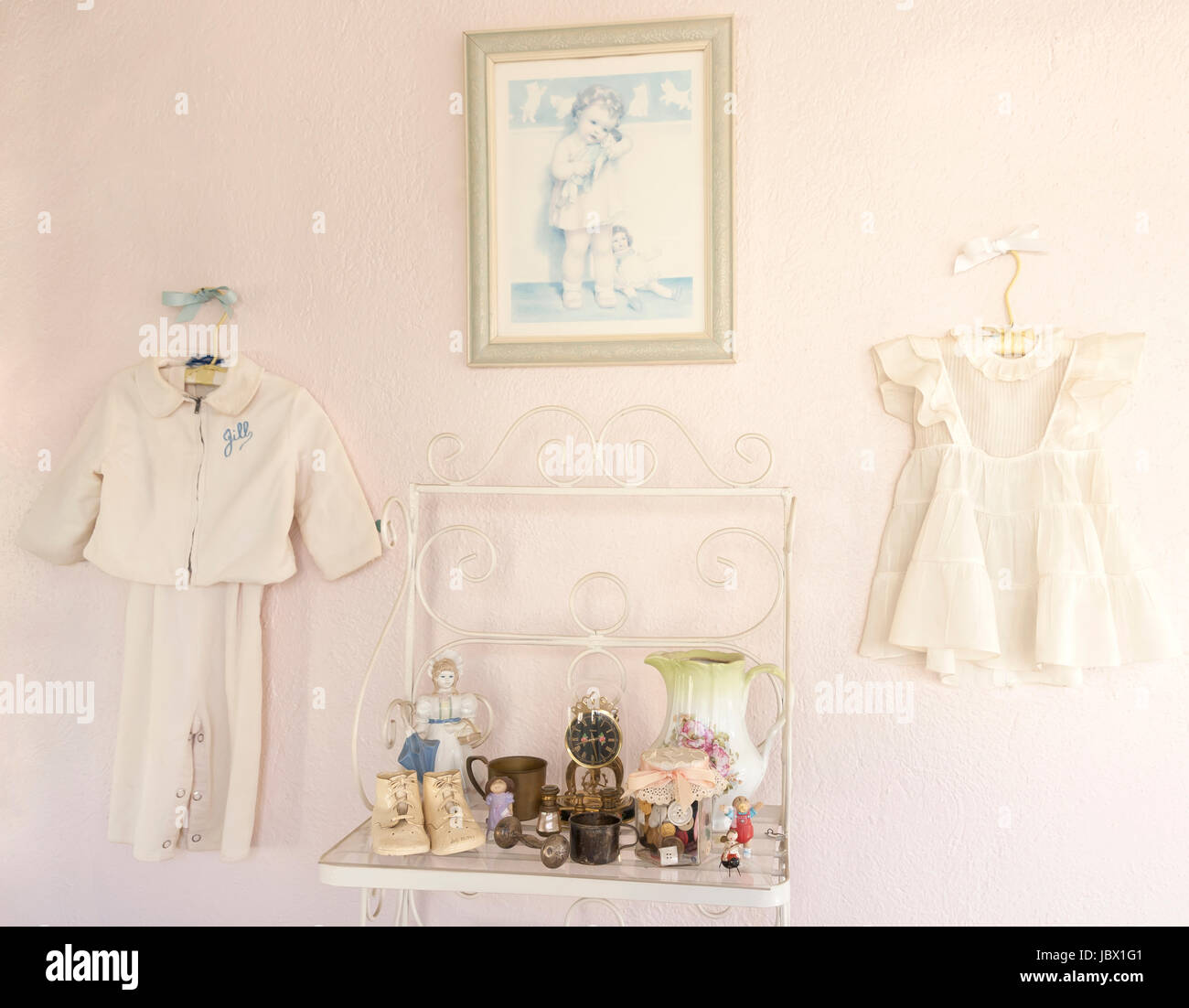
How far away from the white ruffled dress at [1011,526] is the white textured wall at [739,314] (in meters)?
0.06

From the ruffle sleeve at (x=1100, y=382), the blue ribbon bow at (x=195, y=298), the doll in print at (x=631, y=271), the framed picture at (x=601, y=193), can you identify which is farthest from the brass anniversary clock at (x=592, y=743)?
the blue ribbon bow at (x=195, y=298)

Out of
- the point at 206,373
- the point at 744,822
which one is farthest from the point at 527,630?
the point at 206,373

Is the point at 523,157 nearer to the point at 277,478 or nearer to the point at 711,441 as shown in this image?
the point at 711,441

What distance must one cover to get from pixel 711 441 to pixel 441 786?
84cm

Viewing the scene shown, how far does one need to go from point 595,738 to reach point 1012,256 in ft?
4.03

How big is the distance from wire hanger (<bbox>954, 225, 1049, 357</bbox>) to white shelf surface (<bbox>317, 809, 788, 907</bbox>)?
1.04m

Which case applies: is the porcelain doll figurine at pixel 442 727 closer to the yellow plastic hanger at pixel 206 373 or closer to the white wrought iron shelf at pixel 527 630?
the white wrought iron shelf at pixel 527 630

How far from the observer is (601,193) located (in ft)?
6.33

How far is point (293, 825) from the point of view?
2.01 m

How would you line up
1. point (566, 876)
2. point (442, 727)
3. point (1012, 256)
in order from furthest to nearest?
point (1012, 256) → point (442, 727) → point (566, 876)

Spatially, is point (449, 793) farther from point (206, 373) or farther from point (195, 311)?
point (195, 311)

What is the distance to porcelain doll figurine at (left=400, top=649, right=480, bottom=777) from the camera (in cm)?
174

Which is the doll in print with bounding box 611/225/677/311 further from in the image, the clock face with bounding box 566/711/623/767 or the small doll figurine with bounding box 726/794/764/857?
the small doll figurine with bounding box 726/794/764/857
